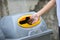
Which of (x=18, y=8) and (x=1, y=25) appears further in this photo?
(x=18, y=8)

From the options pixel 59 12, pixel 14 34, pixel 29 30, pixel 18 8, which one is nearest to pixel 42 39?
pixel 29 30

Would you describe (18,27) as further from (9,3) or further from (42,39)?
(9,3)

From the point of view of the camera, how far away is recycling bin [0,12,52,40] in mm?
2863

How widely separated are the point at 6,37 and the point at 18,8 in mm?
1786

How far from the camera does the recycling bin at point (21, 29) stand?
2.86 m

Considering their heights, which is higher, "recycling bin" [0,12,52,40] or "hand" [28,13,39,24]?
"hand" [28,13,39,24]

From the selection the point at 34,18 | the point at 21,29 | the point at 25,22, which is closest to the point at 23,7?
the point at 25,22

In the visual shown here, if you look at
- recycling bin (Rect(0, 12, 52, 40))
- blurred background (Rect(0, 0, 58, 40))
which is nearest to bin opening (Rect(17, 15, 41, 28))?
recycling bin (Rect(0, 12, 52, 40))

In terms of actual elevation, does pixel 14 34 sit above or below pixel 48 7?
below

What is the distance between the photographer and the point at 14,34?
9.38 ft

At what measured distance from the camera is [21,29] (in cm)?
291

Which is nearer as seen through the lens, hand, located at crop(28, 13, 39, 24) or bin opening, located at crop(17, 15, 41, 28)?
hand, located at crop(28, 13, 39, 24)

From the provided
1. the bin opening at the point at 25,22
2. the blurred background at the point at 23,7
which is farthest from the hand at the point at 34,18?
the blurred background at the point at 23,7

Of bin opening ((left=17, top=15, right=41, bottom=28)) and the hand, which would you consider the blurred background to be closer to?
bin opening ((left=17, top=15, right=41, bottom=28))
